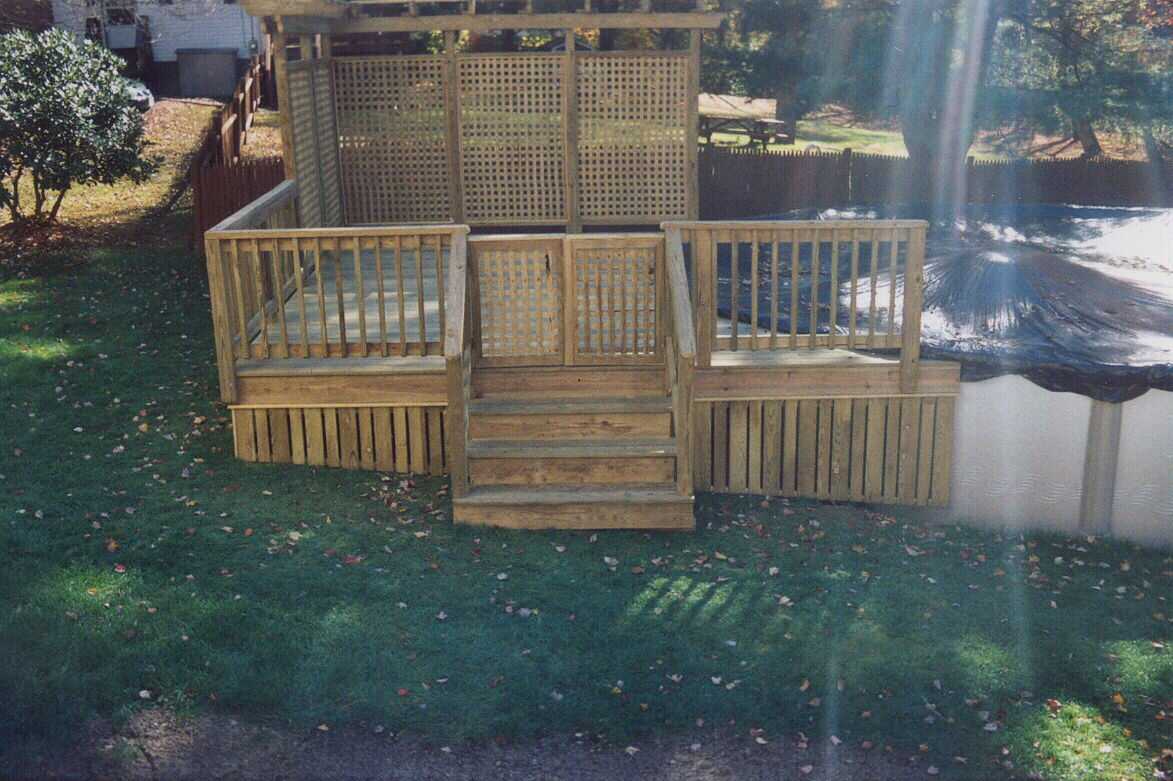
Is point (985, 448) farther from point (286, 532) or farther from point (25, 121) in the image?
point (25, 121)

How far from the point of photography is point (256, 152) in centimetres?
1789

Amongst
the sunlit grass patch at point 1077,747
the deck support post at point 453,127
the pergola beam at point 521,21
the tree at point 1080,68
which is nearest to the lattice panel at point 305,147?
the pergola beam at point 521,21

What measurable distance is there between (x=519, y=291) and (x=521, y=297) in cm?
18

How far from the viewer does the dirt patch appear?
504cm

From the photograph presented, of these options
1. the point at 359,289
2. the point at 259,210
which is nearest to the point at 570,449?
the point at 359,289

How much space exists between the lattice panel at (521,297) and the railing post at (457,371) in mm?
411

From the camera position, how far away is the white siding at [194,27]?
76.3ft

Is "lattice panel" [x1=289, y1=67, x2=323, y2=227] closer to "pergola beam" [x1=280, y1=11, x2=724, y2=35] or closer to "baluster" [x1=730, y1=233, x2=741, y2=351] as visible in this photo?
"pergola beam" [x1=280, y1=11, x2=724, y2=35]

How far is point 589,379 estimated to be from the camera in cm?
807

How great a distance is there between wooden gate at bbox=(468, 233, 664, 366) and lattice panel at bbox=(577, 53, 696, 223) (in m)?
3.74

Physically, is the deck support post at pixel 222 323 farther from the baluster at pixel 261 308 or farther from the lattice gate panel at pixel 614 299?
the lattice gate panel at pixel 614 299

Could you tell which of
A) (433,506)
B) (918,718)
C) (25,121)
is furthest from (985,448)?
(25,121)

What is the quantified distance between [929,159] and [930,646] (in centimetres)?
1292

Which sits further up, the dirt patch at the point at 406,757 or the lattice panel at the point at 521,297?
the lattice panel at the point at 521,297
